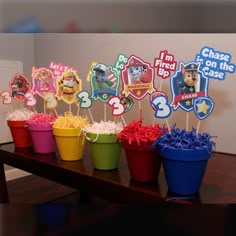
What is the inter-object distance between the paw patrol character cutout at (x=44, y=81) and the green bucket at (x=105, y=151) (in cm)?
63

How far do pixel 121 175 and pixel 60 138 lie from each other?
0.41 metres

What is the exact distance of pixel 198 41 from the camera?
213 cm

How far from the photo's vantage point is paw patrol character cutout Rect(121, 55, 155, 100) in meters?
1.23

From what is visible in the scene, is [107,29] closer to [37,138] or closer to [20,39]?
[37,138]

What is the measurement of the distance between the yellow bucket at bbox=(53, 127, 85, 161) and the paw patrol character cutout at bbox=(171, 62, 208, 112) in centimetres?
53

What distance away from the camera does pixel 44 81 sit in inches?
68.9

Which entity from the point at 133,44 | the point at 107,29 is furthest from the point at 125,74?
the point at 133,44

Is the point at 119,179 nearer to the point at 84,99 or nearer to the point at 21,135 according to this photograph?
the point at 84,99

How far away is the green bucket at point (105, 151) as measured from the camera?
1.21 meters

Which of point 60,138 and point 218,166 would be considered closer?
point 218,166

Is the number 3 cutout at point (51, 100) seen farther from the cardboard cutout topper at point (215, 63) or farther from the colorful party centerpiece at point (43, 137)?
the cardboard cutout topper at point (215, 63)

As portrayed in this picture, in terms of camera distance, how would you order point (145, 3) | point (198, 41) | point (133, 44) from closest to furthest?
1. point (145, 3)
2. point (198, 41)
3. point (133, 44)

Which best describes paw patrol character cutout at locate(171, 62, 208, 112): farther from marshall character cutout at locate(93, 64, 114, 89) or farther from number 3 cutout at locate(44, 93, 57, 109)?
number 3 cutout at locate(44, 93, 57, 109)

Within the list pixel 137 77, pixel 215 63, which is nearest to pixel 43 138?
pixel 137 77
